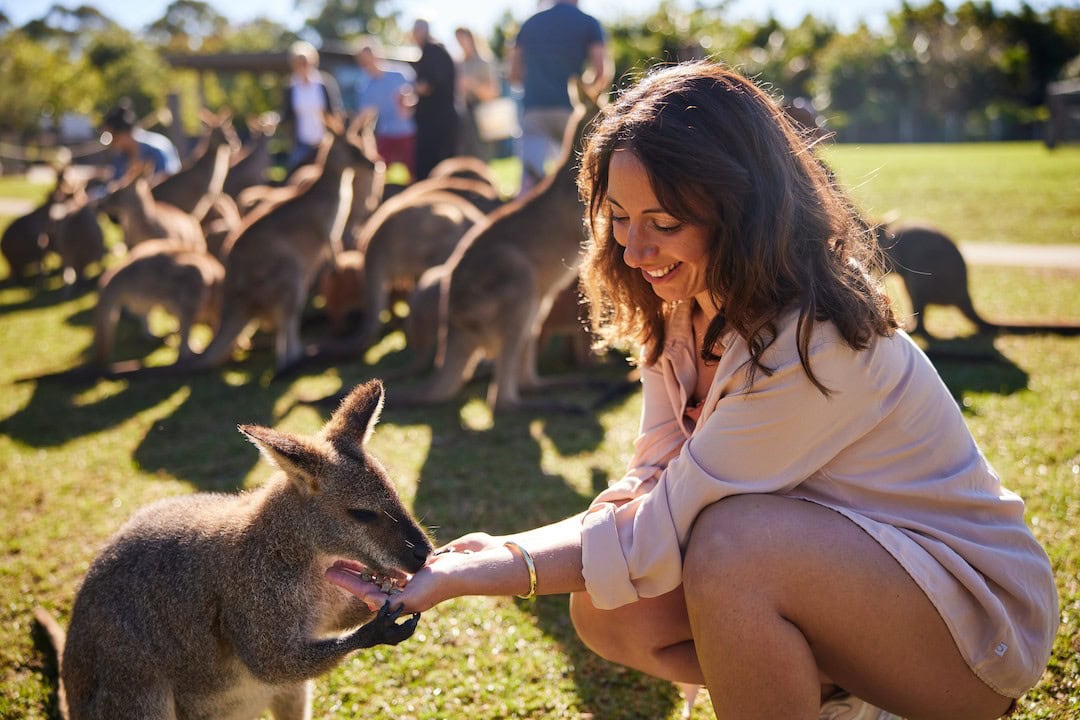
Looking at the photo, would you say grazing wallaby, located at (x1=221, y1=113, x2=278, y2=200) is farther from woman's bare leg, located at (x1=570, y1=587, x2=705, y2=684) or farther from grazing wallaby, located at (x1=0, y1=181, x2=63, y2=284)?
woman's bare leg, located at (x1=570, y1=587, x2=705, y2=684)

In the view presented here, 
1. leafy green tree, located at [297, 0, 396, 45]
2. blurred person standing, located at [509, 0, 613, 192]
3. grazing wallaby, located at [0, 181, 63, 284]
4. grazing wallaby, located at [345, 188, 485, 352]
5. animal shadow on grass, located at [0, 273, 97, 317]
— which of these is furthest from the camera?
leafy green tree, located at [297, 0, 396, 45]

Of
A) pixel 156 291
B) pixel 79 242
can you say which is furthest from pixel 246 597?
pixel 79 242

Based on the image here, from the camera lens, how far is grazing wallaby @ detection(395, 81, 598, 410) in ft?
14.3

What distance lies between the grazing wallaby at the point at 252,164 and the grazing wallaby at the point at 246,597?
813cm

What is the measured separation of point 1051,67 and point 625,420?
32616 mm

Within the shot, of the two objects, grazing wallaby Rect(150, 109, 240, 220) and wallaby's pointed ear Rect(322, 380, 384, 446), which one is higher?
wallaby's pointed ear Rect(322, 380, 384, 446)

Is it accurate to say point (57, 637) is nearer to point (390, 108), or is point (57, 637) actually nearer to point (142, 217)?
point (142, 217)

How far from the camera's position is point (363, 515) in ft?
6.28

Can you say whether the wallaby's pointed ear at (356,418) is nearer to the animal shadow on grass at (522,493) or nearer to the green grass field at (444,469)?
the green grass field at (444,469)

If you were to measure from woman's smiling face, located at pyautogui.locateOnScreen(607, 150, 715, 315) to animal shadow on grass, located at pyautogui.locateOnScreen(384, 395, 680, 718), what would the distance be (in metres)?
1.03

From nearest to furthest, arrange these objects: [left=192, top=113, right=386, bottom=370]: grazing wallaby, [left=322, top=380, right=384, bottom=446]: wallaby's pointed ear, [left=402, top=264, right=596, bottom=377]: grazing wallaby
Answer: [left=322, top=380, right=384, bottom=446]: wallaby's pointed ear → [left=402, top=264, right=596, bottom=377]: grazing wallaby → [left=192, top=113, right=386, bottom=370]: grazing wallaby

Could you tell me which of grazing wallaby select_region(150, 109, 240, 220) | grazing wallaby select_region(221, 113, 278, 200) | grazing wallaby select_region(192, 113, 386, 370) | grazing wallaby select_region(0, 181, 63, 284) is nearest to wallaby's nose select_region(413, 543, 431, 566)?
grazing wallaby select_region(192, 113, 386, 370)

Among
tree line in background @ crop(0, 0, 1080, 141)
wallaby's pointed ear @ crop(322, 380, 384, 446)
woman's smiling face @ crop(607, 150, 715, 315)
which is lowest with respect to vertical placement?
tree line in background @ crop(0, 0, 1080, 141)

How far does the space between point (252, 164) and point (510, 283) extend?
661 cm
